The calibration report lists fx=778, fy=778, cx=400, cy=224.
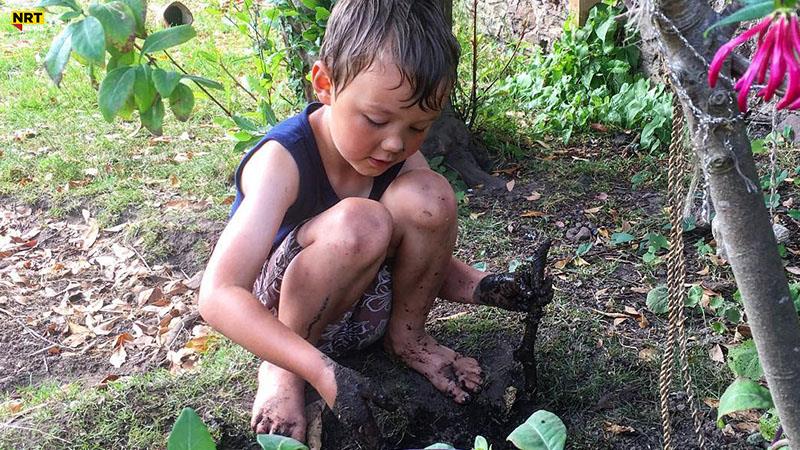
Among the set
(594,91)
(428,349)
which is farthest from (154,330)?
(594,91)

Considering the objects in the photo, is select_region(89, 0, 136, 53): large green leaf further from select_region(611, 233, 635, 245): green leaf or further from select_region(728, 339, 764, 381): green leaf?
select_region(611, 233, 635, 245): green leaf

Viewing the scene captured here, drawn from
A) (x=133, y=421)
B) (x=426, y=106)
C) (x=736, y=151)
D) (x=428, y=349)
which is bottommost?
(x=133, y=421)

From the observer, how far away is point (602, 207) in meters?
2.93

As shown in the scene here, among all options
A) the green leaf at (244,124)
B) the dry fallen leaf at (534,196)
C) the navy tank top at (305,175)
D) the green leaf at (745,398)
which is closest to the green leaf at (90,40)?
the navy tank top at (305,175)

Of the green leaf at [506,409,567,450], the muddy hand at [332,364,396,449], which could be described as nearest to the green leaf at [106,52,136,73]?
the muddy hand at [332,364,396,449]

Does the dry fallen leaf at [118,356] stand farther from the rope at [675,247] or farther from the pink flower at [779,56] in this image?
the pink flower at [779,56]

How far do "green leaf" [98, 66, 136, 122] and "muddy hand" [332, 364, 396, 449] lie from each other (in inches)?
30.4

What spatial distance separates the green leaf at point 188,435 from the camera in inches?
45.0

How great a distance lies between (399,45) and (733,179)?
0.86 meters

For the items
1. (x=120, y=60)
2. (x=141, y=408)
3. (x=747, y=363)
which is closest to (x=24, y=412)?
(x=141, y=408)

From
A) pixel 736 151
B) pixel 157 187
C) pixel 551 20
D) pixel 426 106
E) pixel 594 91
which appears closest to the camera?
pixel 736 151

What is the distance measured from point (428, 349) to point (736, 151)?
46.4 inches

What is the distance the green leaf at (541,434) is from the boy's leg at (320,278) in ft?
1.94

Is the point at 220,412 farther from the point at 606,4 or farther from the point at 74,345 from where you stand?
the point at 606,4
